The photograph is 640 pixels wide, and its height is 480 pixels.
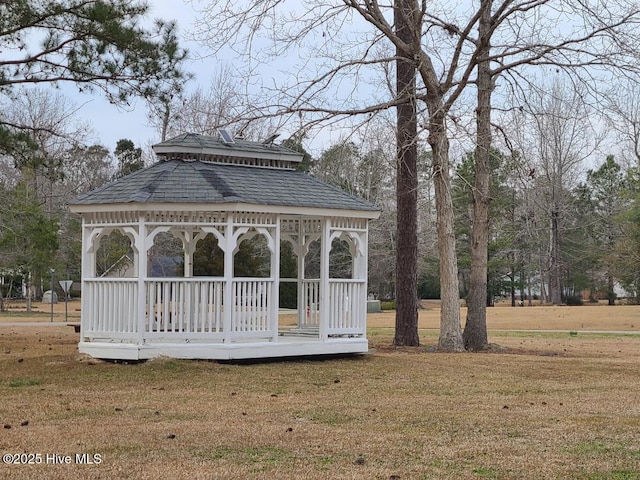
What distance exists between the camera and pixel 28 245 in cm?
4309

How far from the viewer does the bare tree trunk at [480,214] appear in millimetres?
21656

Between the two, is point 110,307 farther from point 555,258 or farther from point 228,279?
point 555,258

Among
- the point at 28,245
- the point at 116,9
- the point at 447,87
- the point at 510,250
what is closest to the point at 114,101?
the point at 116,9

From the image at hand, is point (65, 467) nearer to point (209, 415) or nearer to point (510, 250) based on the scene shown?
point (209, 415)

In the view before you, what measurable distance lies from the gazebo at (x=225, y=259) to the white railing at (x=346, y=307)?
2cm

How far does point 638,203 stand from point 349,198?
3465cm

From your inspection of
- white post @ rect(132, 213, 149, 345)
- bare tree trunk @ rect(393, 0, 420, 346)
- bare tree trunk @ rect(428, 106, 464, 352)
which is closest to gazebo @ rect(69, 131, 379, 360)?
white post @ rect(132, 213, 149, 345)

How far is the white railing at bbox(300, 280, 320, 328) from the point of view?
63.4 ft

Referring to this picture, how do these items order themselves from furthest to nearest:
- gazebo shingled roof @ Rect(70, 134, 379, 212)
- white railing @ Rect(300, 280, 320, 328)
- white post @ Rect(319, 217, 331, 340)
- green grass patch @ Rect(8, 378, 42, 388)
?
white railing @ Rect(300, 280, 320, 328), white post @ Rect(319, 217, 331, 340), gazebo shingled roof @ Rect(70, 134, 379, 212), green grass patch @ Rect(8, 378, 42, 388)

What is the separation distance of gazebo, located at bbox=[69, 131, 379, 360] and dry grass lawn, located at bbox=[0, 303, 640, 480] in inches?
17.5

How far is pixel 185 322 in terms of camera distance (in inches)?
651

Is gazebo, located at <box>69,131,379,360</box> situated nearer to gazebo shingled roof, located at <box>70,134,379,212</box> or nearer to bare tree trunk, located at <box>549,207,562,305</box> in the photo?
gazebo shingled roof, located at <box>70,134,379,212</box>

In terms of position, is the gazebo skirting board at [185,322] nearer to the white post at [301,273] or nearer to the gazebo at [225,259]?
the gazebo at [225,259]

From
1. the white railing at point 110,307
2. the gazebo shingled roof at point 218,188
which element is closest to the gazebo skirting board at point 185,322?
the white railing at point 110,307
